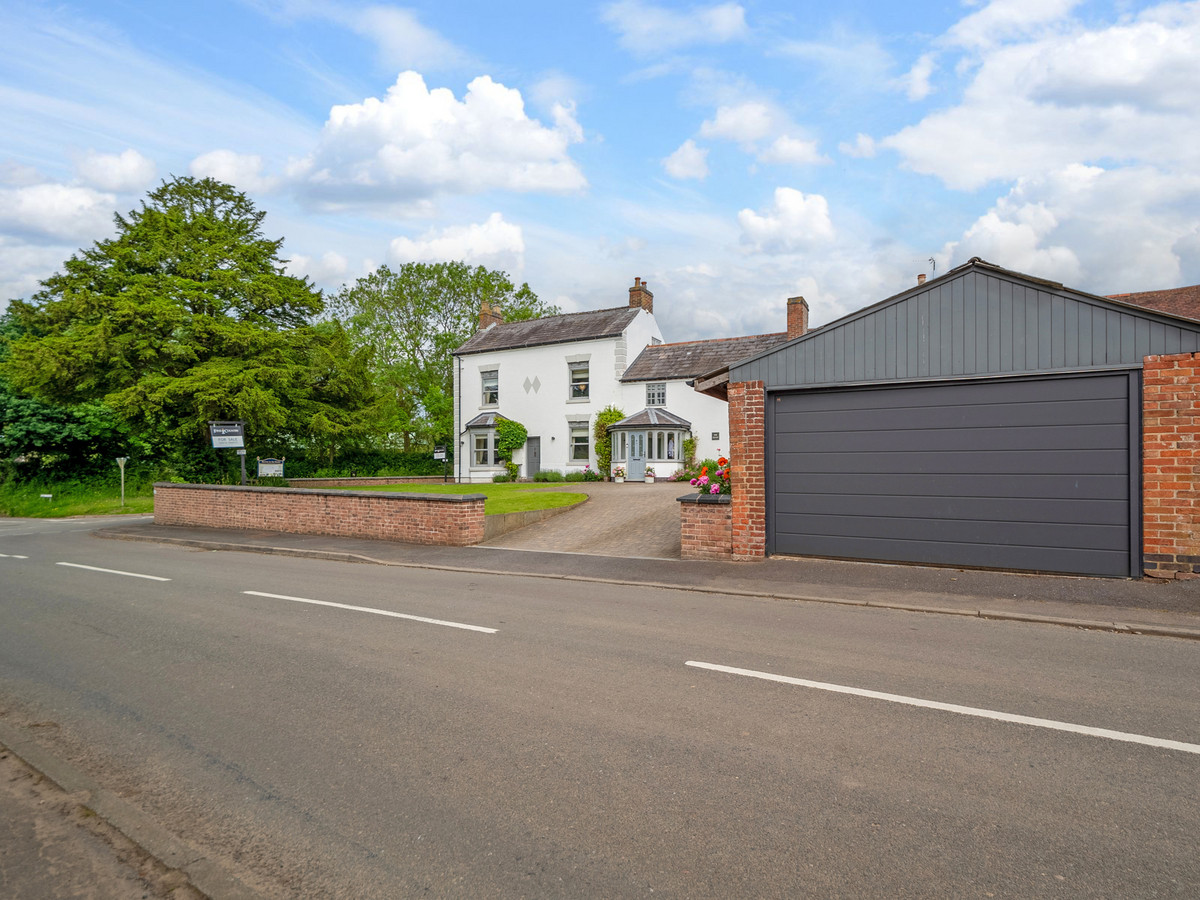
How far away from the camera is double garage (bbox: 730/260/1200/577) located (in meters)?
8.98

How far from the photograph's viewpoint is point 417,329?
1944 inches

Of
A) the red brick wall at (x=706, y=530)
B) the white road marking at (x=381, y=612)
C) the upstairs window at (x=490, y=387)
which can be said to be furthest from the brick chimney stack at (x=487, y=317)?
the white road marking at (x=381, y=612)

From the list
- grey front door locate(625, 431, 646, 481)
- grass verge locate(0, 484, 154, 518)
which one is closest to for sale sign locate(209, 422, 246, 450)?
grass verge locate(0, 484, 154, 518)

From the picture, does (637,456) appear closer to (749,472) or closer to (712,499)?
(712,499)

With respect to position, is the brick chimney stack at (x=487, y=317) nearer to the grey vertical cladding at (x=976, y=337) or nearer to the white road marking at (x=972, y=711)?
the grey vertical cladding at (x=976, y=337)

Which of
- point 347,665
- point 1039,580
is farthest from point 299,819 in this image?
point 1039,580

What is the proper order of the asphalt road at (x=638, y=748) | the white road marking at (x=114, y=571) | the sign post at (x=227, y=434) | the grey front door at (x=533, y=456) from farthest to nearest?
1. the grey front door at (x=533, y=456)
2. the sign post at (x=227, y=434)
3. the white road marking at (x=114, y=571)
4. the asphalt road at (x=638, y=748)

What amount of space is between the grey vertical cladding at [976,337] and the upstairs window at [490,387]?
27.3 metres

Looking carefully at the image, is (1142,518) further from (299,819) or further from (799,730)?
(299,819)

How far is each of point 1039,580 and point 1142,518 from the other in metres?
1.42

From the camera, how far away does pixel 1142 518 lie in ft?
28.7

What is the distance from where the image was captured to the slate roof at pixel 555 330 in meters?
34.2

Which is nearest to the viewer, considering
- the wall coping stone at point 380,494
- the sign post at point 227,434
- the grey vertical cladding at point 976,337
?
the grey vertical cladding at point 976,337

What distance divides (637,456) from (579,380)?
18.3 feet
